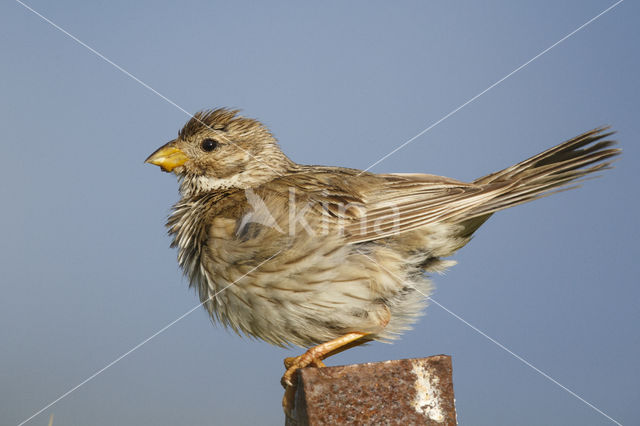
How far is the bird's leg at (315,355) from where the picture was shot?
4207 millimetres

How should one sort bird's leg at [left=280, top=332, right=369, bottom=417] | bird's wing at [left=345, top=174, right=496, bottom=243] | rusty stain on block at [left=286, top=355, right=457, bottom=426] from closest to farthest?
rusty stain on block at [left=286, top=355, right=457, bottom=426] < bird's leg at [left=280, top=332, right=369, bottom=417] < bird's wing at [left=345, top=174, right=496, bottom=243]

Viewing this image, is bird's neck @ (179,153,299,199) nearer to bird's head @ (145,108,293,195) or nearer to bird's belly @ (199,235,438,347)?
bird's head @ (145,108,293,195)

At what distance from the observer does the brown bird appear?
441 cm

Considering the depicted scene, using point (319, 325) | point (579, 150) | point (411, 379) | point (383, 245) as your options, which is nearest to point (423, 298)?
point (383, 245)

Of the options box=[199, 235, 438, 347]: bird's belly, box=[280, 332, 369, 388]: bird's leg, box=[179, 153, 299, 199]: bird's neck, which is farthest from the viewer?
box=[179, 153, 299, 199]: bird's neck

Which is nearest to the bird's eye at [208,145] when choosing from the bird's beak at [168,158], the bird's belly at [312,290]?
the bird's beak at [168,158]

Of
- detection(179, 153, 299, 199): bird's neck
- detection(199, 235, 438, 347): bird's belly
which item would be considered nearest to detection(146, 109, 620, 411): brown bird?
detection(199, 235, 438, 347): bird's belly

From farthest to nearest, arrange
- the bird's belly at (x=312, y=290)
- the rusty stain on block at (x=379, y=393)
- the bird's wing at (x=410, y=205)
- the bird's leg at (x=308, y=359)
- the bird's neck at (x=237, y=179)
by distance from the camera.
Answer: the bird's neck at (x=237, y=179), the bird's wing at (x=410, y=205), the bird's belly at (x=312, y=290), the bird's leg at (x=308, y=359), the rusty stain on block at (x=379, y=393)

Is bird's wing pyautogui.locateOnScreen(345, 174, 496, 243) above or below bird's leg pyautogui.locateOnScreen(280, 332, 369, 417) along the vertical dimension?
above

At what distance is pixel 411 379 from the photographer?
3.71 meters

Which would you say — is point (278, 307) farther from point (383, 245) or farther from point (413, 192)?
point (413, 192)

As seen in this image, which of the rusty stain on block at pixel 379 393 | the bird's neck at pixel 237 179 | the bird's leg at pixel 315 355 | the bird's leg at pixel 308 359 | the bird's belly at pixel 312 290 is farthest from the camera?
the bird's neck at pixel 237 179

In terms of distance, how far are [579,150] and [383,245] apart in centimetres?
154

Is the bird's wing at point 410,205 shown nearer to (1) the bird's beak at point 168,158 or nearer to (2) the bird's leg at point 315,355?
(2) the bird's leg at point 315,355
